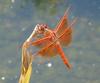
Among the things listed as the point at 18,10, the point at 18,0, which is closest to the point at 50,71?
the point at 18,10

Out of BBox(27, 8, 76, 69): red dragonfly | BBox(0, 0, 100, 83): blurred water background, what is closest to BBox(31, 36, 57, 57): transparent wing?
BBox(27, 8, 76, 69): red dragonfly

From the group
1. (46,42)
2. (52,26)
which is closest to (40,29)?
(46,42)

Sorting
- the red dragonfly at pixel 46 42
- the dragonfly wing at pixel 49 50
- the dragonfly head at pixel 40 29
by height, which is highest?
the dragonfly head at pixel 40 29

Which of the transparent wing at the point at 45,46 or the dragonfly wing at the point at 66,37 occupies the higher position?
the dragonfly wing at the point at 66,37

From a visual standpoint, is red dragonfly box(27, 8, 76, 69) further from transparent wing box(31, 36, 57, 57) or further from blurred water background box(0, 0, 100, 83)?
blurred water background box(0, 0, 100, 83)

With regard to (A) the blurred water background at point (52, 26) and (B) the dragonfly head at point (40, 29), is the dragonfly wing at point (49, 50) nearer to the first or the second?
(B) the dragonfly head at point (40, 29)

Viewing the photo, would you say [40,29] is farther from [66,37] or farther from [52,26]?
[52,26]

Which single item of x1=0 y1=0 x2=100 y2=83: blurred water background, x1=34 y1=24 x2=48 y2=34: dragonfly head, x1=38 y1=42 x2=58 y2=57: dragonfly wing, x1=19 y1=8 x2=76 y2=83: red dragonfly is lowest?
x1=38 y1=42 x2=58 y2=57: dragonfly wing

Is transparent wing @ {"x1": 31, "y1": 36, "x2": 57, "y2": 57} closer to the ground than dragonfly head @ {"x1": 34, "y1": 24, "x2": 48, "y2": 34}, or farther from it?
closer to the ground

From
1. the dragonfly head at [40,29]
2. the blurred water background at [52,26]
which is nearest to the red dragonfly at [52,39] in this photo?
the dragonfly head at [40,29]
